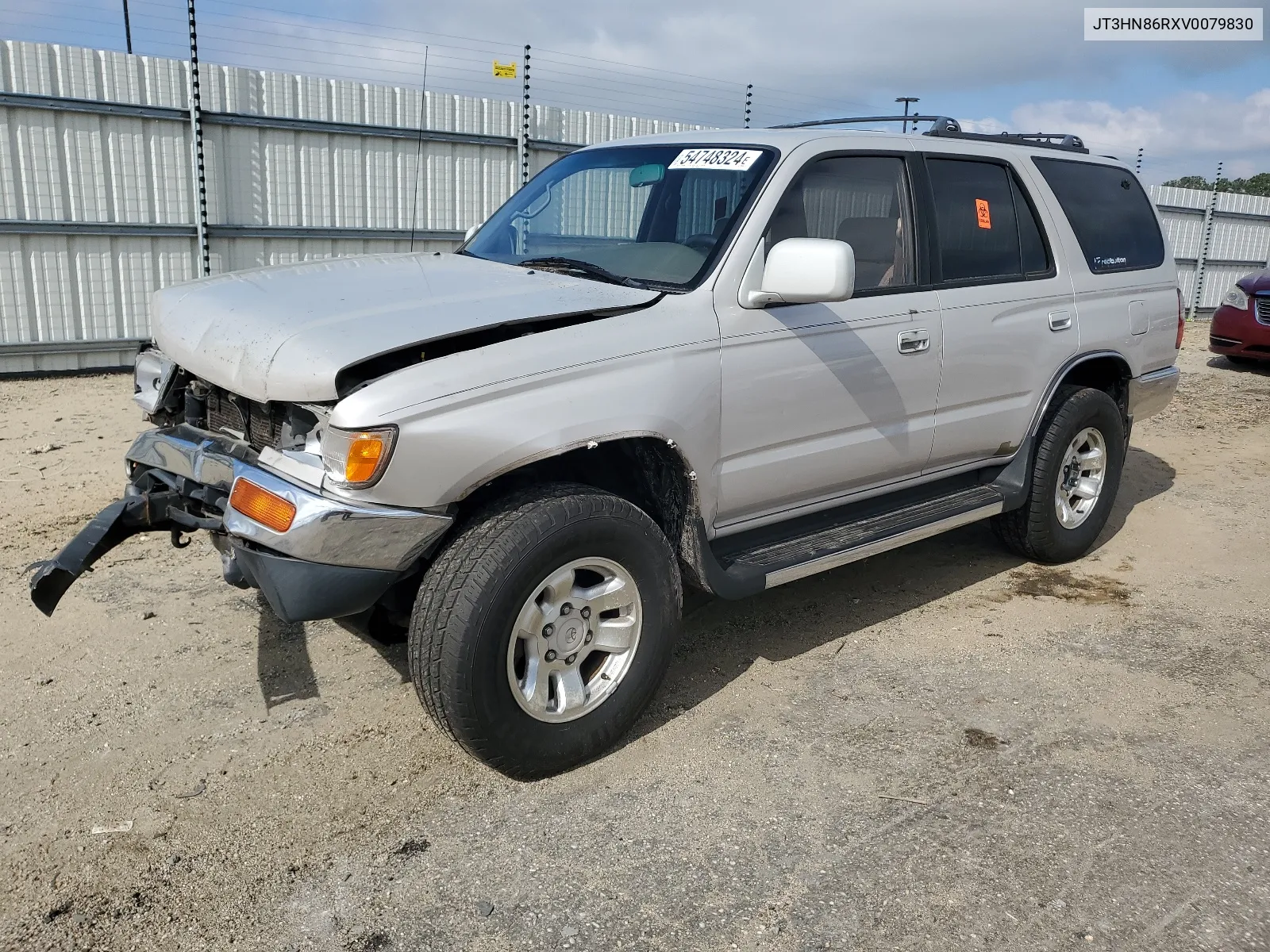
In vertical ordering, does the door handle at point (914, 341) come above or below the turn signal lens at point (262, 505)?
above

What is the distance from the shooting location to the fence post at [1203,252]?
18.2 metres

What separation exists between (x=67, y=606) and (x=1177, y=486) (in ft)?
22.0

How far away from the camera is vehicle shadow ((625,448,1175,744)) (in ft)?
12.9

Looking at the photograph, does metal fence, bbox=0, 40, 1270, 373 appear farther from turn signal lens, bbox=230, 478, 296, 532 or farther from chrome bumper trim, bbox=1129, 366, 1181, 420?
turn signal lens, bbox=230, 478, 296, 532

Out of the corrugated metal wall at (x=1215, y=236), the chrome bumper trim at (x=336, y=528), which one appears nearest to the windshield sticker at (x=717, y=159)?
the chrome bumper trim at (x=336, y=528)

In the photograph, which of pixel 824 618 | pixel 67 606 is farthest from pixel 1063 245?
pixel 67 606

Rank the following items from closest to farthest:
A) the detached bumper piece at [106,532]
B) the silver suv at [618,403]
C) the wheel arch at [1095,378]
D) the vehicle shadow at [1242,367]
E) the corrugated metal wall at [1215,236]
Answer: the silver suv at [618,403] → the detached bumper piece at [106,532] → the wheel arch at [1095,378] → the vehicle shadow at [1242,367] → the corrugated metal wall at [1215,236]

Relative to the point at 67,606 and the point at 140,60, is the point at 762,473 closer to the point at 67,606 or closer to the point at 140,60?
the point at 67,606

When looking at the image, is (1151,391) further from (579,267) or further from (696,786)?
(696,786)

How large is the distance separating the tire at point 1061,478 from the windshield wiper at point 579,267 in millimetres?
2375

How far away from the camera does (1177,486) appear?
23.2ft

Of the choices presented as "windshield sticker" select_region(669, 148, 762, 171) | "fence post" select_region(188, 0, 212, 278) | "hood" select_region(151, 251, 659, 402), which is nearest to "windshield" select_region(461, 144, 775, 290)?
"windshield sticker" select_region(669, 148, 762, 171)

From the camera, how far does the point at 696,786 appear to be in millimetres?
3223

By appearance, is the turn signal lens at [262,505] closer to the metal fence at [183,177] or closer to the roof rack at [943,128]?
the roof rack at [943,128]
